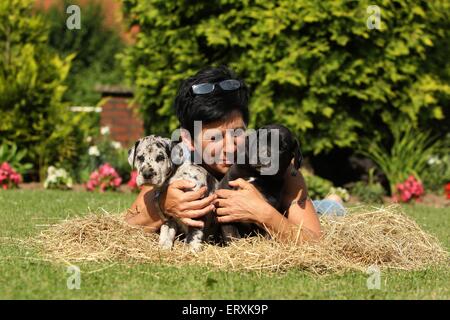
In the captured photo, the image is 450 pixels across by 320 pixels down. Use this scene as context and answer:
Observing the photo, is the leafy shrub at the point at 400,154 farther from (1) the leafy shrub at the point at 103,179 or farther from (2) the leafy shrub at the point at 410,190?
(1) the leafy shrub at the point at 103,179

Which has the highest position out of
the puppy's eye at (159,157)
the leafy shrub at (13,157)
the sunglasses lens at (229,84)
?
the sunglasses lens at (229,84)

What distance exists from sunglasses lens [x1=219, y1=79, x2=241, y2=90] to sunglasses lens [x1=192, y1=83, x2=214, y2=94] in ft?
0.24

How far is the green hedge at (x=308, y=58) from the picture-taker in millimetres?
9719

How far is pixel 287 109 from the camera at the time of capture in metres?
9.85

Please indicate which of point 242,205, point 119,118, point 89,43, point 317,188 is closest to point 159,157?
point 242,205

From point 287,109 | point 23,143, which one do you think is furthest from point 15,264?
point 23,143

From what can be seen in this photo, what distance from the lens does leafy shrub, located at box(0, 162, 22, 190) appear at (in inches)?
379

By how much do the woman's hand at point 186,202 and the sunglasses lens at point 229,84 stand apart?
27.6 inches

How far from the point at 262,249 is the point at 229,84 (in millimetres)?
1121

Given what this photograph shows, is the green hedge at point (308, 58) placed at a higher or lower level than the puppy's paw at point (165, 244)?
higher

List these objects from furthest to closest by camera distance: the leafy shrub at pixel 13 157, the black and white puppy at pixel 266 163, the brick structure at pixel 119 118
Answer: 1. the brick structure at pixel 119 118
2. the leafy shrub at pixel 13 157
3. the black and white puppy at pixel 266 163

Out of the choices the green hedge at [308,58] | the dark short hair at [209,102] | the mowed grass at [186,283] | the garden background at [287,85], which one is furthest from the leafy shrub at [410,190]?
the dark short hair at [209,102]

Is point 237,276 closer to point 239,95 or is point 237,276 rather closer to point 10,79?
point 239,95

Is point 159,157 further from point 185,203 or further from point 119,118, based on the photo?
point 119,118
